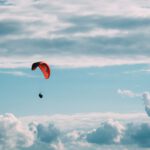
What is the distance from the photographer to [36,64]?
59.8 meters

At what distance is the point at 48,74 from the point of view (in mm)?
61531

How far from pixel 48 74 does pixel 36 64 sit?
446 centimetres
